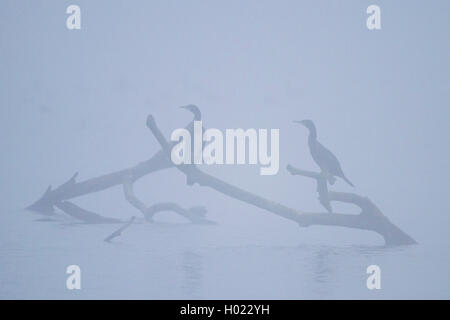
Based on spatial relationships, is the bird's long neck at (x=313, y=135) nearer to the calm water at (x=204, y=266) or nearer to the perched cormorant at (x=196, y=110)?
the calm water at (x=204, y=266)

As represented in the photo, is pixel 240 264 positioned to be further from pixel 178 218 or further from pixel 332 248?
pixel 178 218

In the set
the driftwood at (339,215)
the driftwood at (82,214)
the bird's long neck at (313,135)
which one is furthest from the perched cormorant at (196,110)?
the driftwood at (82,214)

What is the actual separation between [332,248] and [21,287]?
5189 mm

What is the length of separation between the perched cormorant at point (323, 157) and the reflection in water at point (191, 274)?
2.65 m

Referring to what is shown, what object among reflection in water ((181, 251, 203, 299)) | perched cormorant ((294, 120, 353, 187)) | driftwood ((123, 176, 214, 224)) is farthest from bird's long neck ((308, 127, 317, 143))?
driftwood ((123, 176, 214, 224))

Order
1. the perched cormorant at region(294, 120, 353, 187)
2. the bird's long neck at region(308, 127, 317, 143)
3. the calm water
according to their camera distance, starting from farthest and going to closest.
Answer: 1. the bird's long neck at region(308, 127, 317, 143)
2. the perched cormorant at region(294, 120, 353, 187)
3. the calm water

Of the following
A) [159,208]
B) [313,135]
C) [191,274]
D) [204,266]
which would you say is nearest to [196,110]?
[313,135]

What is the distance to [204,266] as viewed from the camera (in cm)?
1052

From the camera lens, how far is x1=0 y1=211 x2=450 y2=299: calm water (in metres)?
9.20

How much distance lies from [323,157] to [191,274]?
348 centimetres

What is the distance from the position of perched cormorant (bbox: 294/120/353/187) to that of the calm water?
4.17ft

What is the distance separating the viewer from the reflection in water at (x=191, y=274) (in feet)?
29.7

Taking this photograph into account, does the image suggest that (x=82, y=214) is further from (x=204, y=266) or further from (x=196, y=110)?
(x=204, y=266)

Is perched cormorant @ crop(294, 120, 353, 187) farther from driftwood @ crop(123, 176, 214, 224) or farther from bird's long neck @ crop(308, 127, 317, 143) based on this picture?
driftwood @ crop(123, 176, 214, 224)
